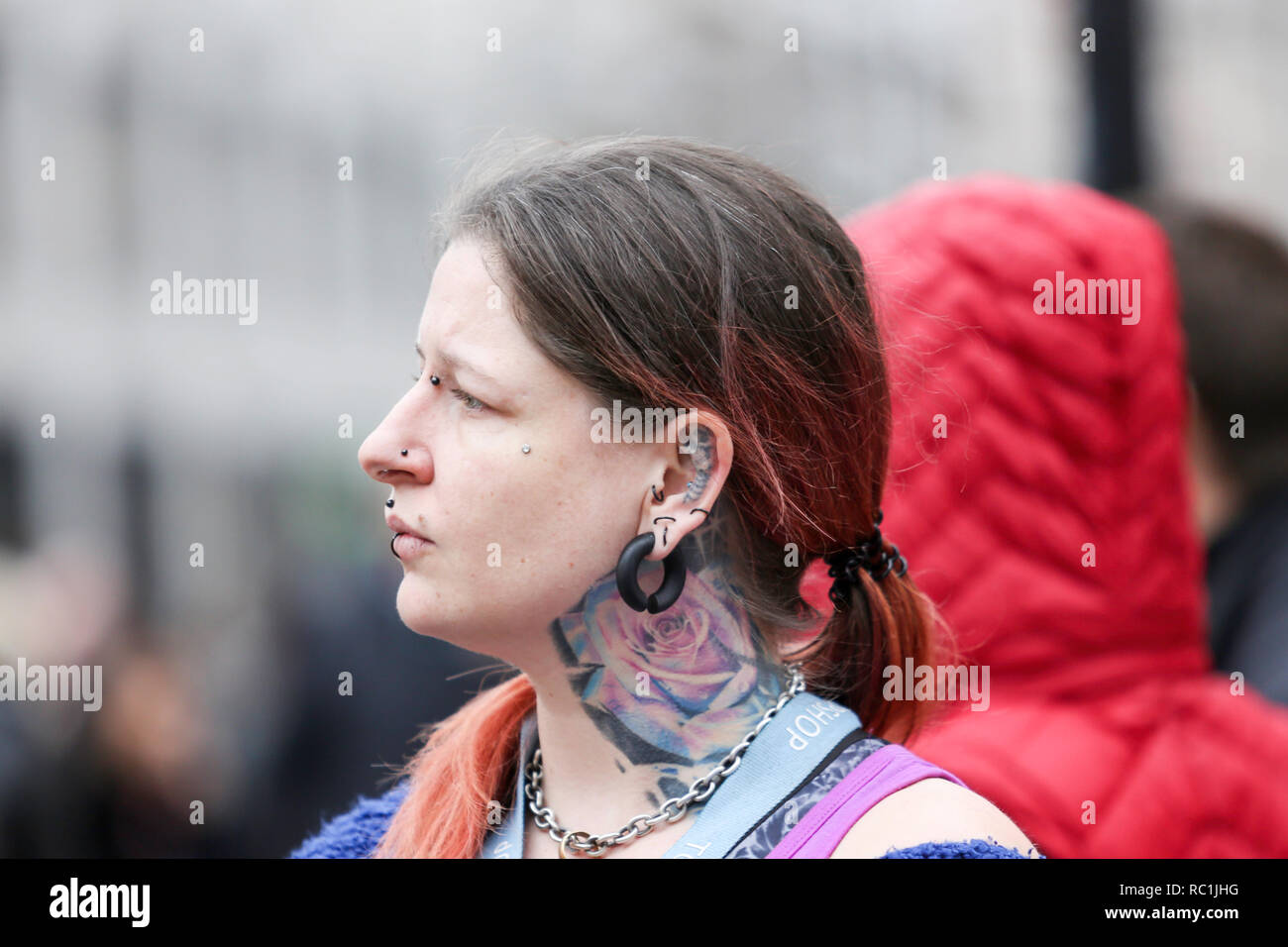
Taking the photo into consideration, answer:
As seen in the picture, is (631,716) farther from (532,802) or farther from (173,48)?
(173,48)

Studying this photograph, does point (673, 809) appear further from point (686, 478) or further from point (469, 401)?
point (469, 401)

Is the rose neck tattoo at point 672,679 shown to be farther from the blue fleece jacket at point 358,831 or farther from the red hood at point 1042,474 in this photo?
the red hood at point 1042,474

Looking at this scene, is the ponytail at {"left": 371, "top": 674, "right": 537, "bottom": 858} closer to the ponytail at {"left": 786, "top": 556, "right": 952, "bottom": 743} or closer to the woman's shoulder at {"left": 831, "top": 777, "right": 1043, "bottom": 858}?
the ponytail at {"left": 786, "top": 556, "right": 952, "bottom": 743}

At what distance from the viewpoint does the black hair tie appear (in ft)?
6.26

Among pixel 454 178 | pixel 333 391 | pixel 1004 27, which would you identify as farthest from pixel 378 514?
pixel 454 178

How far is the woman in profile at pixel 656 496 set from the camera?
5.46 ft

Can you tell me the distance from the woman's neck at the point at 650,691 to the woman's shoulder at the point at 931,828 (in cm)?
25

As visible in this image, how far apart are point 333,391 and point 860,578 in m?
8.62

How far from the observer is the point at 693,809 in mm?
1728

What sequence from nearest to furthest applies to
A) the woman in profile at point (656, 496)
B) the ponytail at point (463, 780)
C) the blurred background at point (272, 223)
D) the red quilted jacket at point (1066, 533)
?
the woman in profile at point (656, 496)
the ponytail at point (463, 780)
the red quilted jacket at point (1066, 533)
the blurred background at point (272, 223)

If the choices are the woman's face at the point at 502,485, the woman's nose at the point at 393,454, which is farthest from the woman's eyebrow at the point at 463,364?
the woman's nose at the point at 393,454

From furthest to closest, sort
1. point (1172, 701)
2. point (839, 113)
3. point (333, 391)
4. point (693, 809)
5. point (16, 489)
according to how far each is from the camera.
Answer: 1. point (333, 391)
2. point (839, 113)
3. point (16, 489)
4. point (1172, 701)
5. point (693, 809)

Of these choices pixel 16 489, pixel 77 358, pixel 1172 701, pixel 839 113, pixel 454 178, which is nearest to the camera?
pixel 454 178

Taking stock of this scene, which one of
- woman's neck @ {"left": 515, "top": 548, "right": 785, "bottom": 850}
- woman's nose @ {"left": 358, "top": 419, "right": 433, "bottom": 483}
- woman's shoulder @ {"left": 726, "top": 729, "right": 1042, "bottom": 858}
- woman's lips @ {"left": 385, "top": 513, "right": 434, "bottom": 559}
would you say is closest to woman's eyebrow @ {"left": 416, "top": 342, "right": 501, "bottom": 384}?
woman's nose @ {"left": 358, "top": 419, "right": 433, "bottom": 483}
